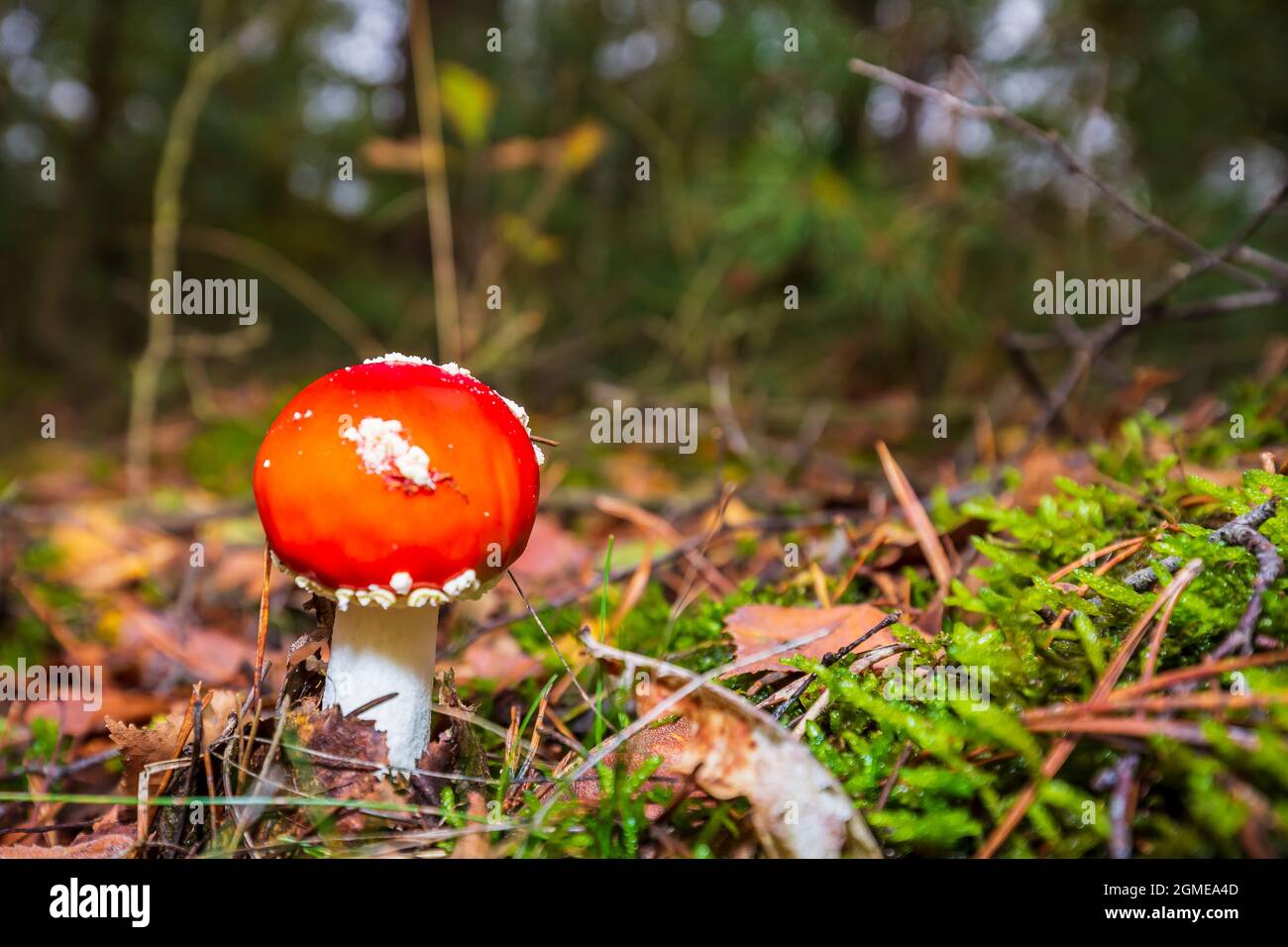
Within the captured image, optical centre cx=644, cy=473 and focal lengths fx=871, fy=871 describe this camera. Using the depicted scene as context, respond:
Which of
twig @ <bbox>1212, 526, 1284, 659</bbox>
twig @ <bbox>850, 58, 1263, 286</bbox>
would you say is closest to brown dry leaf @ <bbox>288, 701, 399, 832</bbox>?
twig @ <bbox>1212, 526, 1284, 659</bbox>

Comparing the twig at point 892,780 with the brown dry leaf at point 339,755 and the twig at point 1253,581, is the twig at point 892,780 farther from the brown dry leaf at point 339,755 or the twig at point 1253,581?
the brown dry leaf at point 339,755

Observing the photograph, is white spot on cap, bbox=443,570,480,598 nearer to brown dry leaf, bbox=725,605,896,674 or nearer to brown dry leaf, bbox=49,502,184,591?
brown dry leaf, bbox=725,605,896,674

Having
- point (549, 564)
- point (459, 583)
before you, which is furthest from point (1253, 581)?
point (549, 564)

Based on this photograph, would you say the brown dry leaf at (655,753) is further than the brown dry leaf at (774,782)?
Yes

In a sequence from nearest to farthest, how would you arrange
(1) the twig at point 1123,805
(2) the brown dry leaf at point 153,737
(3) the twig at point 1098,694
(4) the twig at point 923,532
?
1. (1) the twig at point 1123,805
2. (3) the twig at point 1098,694
3. (2) the brown dry leaf at point 153,737
4. (4) the twig at point 923,532

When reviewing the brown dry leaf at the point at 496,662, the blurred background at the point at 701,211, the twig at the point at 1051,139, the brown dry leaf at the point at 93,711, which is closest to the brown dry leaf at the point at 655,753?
the brown dry leaf at the point at 496,662
